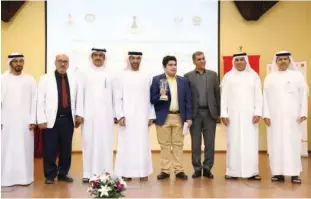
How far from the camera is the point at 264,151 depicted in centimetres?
780

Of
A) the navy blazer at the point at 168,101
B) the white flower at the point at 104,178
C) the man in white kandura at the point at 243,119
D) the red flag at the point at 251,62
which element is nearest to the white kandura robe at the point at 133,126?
the navy blazer at the point at 168,101

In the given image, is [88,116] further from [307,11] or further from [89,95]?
[307,11]

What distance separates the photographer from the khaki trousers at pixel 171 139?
504 cm

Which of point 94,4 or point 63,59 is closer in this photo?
point 63,59

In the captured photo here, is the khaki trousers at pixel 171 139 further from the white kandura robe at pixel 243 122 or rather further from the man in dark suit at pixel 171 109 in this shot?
the white kandura robe at pixel 243 122

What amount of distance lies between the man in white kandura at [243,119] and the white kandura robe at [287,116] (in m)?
0.18

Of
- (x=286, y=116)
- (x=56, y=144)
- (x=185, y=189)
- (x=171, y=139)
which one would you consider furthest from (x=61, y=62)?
(x=286, y=116)

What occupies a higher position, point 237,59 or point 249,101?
point 237,59

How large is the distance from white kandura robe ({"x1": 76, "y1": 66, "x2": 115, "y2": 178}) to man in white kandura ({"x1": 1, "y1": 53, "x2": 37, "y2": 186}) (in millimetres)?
594

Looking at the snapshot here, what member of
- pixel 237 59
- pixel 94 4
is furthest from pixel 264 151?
pixel 94 4

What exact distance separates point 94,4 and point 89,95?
3.19 m

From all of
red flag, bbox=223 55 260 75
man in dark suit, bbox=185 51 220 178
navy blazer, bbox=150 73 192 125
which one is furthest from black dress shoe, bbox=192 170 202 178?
red flag, bbox=223 55 260 75

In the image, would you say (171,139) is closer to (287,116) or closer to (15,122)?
(287,116)

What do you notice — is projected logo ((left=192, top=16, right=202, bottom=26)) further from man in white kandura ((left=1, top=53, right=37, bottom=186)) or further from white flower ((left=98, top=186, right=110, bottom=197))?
white flower ((left=98, top=186, right=110, bottom=197))
